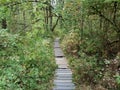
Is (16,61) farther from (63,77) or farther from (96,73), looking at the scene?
(96,73)

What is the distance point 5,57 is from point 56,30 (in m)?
21.9

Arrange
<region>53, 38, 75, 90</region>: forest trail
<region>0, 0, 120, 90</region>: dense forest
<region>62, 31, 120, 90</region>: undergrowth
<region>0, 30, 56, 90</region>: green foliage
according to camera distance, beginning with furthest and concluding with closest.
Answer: <region>53, 38, 75, 90</region>: forest trail, <region>62, 31, 120, 90</region>: undergrowth, <region>0, 0, 120, 90</region>: dense forest, <region>0, 30, 56, 90</region>: green foliage

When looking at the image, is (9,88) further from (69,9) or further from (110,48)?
(69,9)

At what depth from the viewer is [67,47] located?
17812mm

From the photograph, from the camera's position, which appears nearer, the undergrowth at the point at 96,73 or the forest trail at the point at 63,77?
the undergrowth at the point at 96,73

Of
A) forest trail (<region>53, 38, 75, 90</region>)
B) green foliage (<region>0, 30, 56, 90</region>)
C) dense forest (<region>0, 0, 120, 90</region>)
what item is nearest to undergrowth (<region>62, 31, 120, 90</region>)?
dense forest (<region>0, 0, 120, 90</region>)

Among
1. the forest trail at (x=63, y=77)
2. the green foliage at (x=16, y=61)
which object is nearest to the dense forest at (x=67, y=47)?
Answer: the green foliage at (x=16, y=61)

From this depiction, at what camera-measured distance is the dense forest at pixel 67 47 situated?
23.0 ft

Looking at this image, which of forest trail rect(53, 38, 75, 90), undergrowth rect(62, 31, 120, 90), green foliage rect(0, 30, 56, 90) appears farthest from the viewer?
forest trail rect(53, 38, 75, 90)

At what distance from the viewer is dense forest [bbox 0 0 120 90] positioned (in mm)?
7023

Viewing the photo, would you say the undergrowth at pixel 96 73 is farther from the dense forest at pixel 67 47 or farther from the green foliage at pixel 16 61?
the green foliage at pixel 16 61

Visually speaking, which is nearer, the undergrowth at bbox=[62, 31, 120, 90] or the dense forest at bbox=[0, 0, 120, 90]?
the dense forest at bbox=[0, 0, 120, 90]

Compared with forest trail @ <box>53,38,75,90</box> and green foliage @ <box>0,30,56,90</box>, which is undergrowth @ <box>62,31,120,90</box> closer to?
forest trail @ <box>53,38,75,90</box>

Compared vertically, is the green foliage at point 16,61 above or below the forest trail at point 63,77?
above
